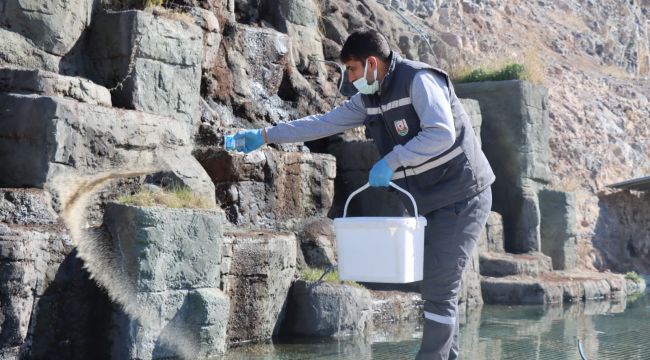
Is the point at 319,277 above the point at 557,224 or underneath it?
underneath

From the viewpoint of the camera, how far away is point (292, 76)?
10531 millimetres

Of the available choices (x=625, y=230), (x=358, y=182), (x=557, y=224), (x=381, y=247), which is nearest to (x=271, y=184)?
(x=358, y=182)

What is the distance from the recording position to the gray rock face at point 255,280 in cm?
697

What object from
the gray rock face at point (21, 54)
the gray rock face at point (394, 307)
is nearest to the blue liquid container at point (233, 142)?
the gray rock face at point (21, 54)

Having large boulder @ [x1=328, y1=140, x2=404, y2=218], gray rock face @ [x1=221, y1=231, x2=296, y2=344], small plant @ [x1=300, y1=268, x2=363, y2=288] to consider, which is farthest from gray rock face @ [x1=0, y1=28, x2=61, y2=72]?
large boulder @ [x1=328, y1=140, x2=404, y2=218]

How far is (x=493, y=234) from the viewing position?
11.4m

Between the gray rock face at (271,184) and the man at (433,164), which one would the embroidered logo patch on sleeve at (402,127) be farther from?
the gray rock face at (271,184)

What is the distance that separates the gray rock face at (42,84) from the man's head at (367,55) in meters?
2.70

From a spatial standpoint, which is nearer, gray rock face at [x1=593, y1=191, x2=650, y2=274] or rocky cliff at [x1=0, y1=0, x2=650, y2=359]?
rocky cliff at [x1=0, y1=0, x2=650, y2=359]

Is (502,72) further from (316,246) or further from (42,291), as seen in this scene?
(42,291)

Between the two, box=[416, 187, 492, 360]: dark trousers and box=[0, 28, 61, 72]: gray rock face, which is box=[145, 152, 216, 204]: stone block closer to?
box=[0, 28, 61, 72]: gray rock face

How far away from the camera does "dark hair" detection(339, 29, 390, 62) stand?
15.5ft

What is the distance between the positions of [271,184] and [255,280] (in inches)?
64.9

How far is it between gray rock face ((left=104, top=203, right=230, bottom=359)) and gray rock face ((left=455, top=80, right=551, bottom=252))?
6492 millimetres
